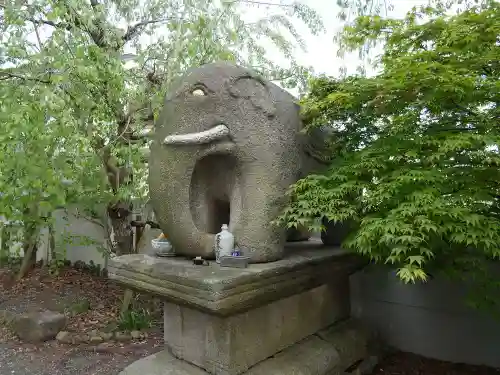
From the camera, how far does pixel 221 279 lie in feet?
8.16

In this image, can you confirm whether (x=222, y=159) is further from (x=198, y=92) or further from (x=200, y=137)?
(x=198, y=92)

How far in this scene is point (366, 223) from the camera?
99.7 inches

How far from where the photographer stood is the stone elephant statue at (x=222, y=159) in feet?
9.80

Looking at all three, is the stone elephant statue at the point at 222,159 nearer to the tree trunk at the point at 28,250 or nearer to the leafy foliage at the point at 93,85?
the leafy foliage at the point at 93,85

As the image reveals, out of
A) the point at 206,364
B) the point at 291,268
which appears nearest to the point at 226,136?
the point at 291,268

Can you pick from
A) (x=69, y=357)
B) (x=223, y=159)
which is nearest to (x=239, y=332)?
(x=223, y=159)

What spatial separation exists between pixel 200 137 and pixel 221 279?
41.0 inches

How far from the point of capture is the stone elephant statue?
2.99m

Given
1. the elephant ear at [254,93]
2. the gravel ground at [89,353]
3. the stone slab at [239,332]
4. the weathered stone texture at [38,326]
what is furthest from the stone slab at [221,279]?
the weathered stone texture at [38,326]

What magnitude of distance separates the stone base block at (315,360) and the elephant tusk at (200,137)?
1655mm

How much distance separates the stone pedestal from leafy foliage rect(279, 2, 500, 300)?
524mm

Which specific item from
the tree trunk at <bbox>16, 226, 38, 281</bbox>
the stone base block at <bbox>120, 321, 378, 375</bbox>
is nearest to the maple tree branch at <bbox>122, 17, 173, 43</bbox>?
the tree trunk at <bbox>16, 226, 38, 281</bbox>

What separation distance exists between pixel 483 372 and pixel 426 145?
237 cm

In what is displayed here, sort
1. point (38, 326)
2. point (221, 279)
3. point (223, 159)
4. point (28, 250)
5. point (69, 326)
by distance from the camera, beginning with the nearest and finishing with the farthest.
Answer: point (221, 279) → point (223, 159) → point (38, 326) → point (69, 326) → point (28, 250)
